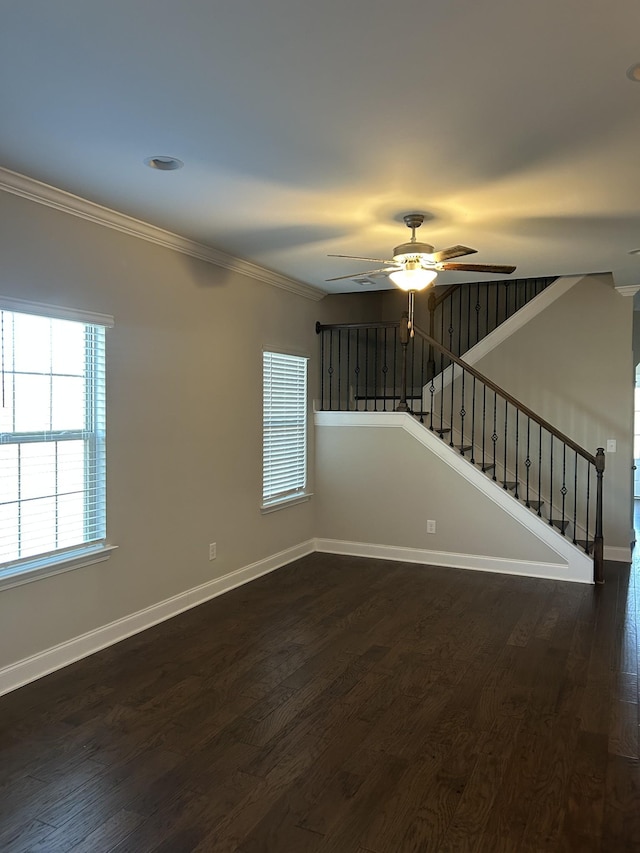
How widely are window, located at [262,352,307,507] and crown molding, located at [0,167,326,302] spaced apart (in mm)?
797

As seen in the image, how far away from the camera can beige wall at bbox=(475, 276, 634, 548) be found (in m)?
5.95

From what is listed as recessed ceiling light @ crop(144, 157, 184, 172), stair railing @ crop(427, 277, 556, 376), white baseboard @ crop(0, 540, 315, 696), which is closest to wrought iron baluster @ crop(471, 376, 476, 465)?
stair railing @ crop(427, 277, 556, 376)

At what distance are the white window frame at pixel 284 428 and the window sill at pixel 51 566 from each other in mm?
1900

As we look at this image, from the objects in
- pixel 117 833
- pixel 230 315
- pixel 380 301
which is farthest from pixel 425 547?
pixel 117 833

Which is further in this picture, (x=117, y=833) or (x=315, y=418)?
(x=315, y=418)

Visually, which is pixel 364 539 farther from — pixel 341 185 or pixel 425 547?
pixel 341 185

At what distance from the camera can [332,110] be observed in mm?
2451

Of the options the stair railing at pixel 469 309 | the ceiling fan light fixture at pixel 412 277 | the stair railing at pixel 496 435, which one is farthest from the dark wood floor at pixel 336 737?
the stair railing at pixel 469 309

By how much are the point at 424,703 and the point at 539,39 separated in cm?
287

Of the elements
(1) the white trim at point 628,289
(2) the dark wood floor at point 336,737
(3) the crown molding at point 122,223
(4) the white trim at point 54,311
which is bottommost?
(2) the dark wood floor at point 336,737

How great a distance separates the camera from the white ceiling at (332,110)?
1896 mm

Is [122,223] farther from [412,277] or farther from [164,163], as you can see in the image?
[412,277]

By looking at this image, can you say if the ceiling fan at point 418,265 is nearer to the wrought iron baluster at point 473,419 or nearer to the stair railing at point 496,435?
the stair railing at point 496,435

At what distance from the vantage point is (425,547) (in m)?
5.91
